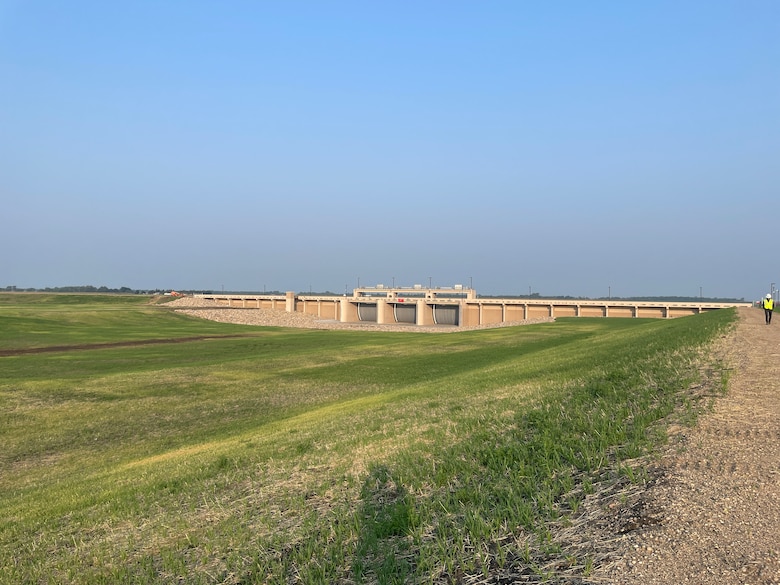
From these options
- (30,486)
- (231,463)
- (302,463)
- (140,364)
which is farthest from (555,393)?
(140,364)

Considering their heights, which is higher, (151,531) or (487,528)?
(487,528)

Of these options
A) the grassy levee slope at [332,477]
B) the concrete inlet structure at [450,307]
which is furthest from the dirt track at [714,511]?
the concrete inlet structure at [450,307]

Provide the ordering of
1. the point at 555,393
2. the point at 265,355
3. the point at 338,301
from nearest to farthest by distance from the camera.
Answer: the point at 555,393, the point at 265,355, the point at 338,301

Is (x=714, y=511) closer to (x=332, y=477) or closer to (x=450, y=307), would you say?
(x=332, y=477)

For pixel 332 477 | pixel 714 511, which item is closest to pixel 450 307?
pixel 332 477

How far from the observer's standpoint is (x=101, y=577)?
768cm

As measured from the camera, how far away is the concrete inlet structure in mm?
119175

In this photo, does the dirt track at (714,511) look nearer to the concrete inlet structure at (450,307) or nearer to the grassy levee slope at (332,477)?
the grassy levee slope at (332,477)

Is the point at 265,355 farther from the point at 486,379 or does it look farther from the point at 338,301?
the point at 338,301

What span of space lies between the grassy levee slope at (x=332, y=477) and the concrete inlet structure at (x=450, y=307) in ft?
342

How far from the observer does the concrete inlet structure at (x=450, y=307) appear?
391 feet

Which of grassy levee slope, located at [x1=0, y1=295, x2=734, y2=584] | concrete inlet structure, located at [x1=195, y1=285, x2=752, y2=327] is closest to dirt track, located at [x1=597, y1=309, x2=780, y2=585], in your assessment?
grassy levee slope, located at [x1=0, y1=295, x2=734, y2=584]

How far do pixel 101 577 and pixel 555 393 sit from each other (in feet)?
36.9

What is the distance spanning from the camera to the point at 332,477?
34.1ft
